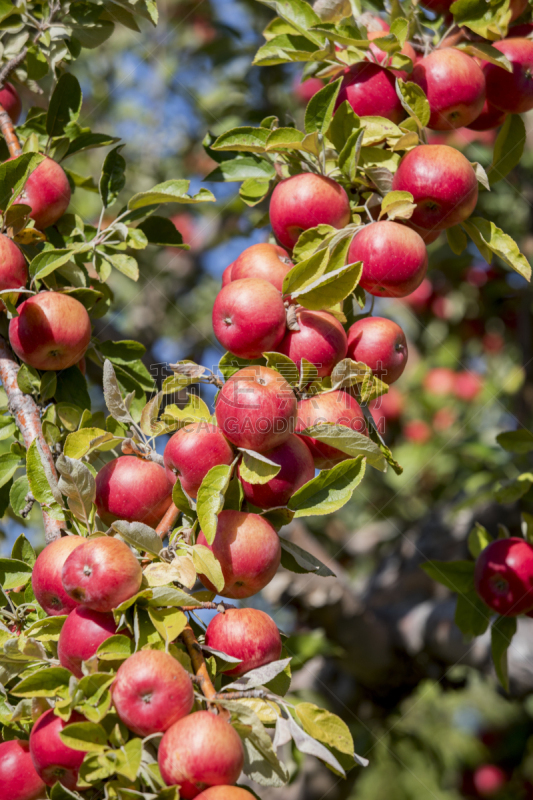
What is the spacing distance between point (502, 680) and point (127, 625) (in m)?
0.90

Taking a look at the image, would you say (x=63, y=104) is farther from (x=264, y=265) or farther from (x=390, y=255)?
(x=390, y=255)

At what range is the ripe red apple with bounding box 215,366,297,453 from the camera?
0.90m

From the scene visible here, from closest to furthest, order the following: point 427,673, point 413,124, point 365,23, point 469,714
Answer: point 413,124
point 365,23
point 427,673
point 469,714

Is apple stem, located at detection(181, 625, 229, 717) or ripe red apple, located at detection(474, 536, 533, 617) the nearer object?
apple stem, located at detection(181, 625, 229, 717)

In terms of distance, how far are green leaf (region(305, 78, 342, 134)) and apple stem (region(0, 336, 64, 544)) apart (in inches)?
24.6

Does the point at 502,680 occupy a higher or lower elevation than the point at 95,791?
lower

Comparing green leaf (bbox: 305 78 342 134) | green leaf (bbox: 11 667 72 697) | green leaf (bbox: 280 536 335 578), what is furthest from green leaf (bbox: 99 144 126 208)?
green leaf (bbox: 11 667 72 697)

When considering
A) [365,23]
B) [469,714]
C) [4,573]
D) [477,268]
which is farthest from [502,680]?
[469,714]

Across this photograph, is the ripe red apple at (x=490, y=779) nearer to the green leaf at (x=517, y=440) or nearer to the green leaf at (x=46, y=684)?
the green leaf at (x=517, y=440)

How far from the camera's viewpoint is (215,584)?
0.87 meters

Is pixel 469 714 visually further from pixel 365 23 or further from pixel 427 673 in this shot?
pixel 365 23

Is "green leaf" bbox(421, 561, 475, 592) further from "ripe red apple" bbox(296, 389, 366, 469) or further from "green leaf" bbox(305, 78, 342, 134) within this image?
"green leaf" bbox(305, 78, 342, 134)

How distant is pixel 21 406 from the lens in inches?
45.0

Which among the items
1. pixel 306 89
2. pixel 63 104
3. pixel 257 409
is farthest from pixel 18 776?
pixel 306 89
